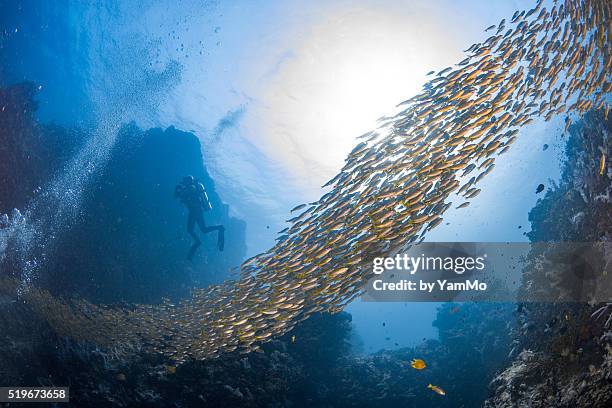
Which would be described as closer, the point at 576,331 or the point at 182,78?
the point at 576,331

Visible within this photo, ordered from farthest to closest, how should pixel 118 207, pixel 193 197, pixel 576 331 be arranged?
pixel 118 207 < pixel 193 197 < pixel 576 331

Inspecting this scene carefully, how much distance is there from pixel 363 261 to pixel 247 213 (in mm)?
32213

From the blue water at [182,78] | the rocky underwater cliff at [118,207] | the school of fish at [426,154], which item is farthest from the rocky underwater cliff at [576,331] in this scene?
the rocky underwater cliff at [118,207]

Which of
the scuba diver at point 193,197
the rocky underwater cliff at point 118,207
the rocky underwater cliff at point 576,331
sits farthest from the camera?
the rocky underwater cliff at point 118,207

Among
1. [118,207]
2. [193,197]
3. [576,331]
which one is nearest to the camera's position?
[576,331]

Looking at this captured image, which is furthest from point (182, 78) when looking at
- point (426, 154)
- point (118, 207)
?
point (426, 154)

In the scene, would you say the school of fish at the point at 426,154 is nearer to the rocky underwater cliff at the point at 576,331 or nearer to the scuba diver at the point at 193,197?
the rocky underwater cliff at the point at 576,331

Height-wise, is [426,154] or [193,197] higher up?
[193,197]

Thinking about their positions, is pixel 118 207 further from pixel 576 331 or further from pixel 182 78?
pixel 576 331

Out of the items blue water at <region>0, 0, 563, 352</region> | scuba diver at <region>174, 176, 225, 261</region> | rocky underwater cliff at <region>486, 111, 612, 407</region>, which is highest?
blue water at <region>0, 0, 563, 352</region>

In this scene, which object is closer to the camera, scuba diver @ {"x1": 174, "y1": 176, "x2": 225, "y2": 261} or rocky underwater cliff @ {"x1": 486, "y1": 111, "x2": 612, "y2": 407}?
rocky underwater cliff @ {"x1": 486, "y1": 111, "x2": 612, "y2": 407}

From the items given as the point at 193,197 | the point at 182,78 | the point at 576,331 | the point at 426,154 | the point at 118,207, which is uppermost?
the point at 182,78

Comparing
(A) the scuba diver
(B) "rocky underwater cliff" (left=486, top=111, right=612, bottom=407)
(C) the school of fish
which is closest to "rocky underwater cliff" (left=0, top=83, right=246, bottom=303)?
(A) the scuba diver

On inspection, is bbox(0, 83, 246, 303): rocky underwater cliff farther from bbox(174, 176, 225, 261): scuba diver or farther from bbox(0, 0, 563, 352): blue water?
bbox(174, 176, 225, 261): scuba diver
